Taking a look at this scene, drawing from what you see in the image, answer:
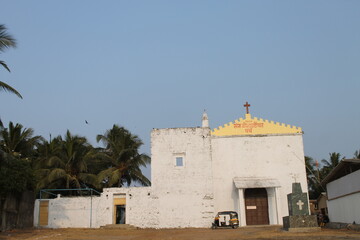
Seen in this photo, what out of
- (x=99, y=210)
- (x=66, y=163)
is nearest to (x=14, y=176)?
(x=99, y=210)

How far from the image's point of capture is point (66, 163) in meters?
32.7

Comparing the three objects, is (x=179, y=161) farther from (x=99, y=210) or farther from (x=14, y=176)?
(x=14, y=176)

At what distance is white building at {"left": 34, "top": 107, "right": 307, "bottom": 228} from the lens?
82.7ft

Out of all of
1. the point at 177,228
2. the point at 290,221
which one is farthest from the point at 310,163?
the point at 290,221

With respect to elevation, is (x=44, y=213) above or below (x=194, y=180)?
below

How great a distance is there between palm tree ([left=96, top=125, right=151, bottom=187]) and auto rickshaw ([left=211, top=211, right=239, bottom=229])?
12.1 meters

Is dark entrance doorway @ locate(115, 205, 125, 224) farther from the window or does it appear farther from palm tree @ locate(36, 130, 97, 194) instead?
the window

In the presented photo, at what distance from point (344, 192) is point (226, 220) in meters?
7.10

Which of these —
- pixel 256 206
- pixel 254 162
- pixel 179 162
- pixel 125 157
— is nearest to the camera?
pixel 256 206

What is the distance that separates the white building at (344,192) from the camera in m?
18.9

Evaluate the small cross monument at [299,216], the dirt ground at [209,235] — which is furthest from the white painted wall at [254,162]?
the small cross monument at [299,216]

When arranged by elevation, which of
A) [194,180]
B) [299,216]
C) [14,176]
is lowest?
[299,216]

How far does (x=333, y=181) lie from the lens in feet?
73.6

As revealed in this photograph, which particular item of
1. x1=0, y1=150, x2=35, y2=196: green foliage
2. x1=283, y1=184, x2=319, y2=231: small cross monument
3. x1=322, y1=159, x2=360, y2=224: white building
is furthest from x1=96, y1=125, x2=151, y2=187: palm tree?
x1=283, y1=184, x2=319, y2=231: small cross monument
